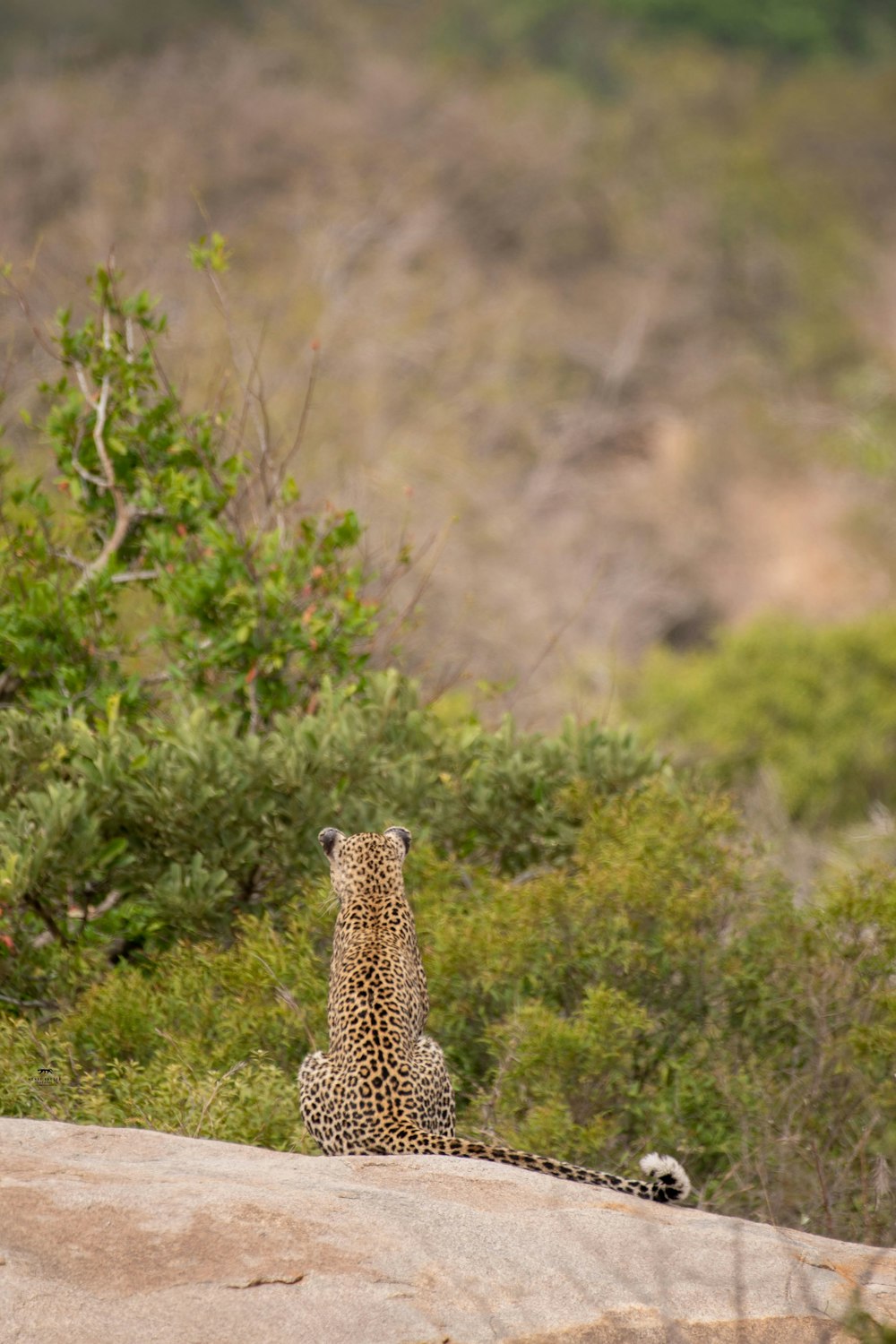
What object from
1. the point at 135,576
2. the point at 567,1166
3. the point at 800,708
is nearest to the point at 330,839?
the point at 567,1166

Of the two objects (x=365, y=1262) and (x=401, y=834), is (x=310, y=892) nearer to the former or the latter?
(x=401, y=834)

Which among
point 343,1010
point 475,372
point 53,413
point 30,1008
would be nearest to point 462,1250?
point 343,1010

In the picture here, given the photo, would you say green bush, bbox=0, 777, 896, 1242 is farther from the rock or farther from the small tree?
the rock

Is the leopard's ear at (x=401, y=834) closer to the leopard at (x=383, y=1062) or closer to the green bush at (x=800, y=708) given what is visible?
the leopard at (x=383, y=1062)

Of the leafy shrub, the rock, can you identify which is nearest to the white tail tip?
the rock

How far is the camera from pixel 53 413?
8.24m

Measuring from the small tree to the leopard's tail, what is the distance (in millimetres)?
3153

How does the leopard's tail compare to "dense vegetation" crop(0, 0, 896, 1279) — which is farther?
"dense vegetation" crop(0, 0, 896, 1279)

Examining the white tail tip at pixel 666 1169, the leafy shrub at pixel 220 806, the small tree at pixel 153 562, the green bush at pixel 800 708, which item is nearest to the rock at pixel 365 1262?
the white tail tip at pixel 666 1169

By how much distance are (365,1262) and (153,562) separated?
16.5 feet

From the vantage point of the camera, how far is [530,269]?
38.5 meters

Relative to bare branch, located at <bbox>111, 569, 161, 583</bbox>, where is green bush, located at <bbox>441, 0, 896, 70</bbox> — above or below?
above

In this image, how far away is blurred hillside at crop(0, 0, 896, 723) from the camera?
28.3 metres

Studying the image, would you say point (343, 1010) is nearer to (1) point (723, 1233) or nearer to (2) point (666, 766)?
(1) point (723, 1233)
